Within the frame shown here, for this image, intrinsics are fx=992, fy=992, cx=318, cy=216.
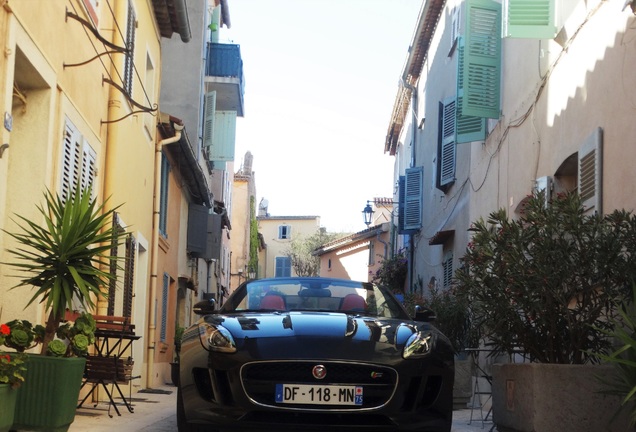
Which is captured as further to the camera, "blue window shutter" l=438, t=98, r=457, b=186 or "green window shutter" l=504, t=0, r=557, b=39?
"blue window shutter" l=438, t=98, r=457, b=186

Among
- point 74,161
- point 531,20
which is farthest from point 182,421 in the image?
point 531,20

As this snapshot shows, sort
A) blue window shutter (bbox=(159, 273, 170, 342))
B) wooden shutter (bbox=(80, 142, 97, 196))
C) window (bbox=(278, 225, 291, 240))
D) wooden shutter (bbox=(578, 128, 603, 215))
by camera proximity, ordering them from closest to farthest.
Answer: wooden shutter (bbox=(578, 128, 603, 215))
wooden shutter (bbox=(80, 142, 97, 196))
blue window shutter (bbox=(159, 273, 170, 342))
window (bbox=(278, 225, 291, 240))

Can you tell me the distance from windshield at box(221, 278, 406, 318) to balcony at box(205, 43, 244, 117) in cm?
2018

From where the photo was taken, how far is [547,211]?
783cm

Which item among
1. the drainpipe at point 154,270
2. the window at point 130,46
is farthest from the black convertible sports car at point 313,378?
the drainpipe at point 154,270

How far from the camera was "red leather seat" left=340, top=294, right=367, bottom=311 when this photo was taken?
7.80m

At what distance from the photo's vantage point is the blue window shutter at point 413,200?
94.4 ft

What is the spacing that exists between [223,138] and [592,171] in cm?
1941

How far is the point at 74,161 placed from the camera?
10562mm

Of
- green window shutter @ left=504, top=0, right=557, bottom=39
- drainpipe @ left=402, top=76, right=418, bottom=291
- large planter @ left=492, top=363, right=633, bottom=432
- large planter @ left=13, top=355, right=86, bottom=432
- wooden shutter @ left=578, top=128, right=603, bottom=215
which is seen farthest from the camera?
drainpipe @ left=402, top=76, right=418, bottom=291

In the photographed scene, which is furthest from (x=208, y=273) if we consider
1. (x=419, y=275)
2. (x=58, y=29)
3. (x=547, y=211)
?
(x=547, y=211)

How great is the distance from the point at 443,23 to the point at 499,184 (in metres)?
10.3

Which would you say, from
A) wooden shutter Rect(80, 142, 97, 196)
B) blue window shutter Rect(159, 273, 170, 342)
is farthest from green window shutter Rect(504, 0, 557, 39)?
blue window shutter Rect(159, 273, 170, 342)

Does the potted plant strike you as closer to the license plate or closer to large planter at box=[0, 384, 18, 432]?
large planter at box=[0, 384, 18, 432]
